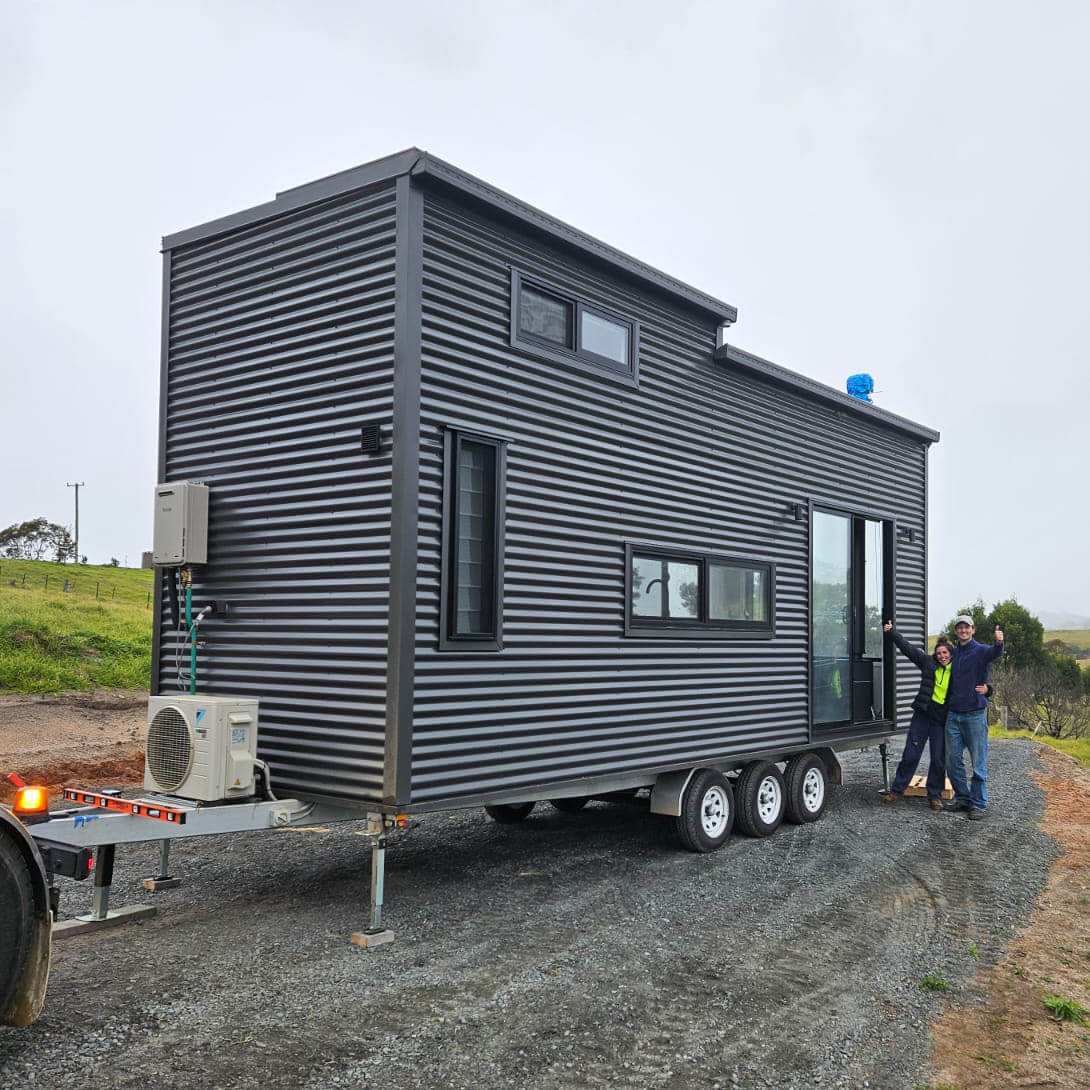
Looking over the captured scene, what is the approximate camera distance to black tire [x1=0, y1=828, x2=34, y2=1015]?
4.09 metres

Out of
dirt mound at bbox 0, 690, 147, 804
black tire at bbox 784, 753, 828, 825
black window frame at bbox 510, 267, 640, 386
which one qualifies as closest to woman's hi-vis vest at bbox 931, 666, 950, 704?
black tire at bbox 784, 753, 828, 825

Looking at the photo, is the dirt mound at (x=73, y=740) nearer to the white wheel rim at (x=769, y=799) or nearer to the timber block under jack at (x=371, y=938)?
the timber block under jack at (x=371, y=938)

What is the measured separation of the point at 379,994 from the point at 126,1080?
51.5 inches

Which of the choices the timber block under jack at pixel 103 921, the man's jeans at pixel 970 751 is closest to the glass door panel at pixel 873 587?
the man's jeans at pixel 970 751

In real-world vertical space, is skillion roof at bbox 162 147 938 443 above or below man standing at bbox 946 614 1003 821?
above

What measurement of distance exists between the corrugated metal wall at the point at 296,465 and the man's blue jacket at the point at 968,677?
7.01m

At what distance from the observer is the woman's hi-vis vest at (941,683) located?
1086 cm

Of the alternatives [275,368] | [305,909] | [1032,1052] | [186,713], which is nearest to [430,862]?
[305,909]

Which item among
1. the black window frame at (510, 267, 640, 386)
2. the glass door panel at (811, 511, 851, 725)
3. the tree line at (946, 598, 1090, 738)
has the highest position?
the black window frame at (510, 267, 640, 386)

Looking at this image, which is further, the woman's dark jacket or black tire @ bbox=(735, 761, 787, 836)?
the woman's dark jacket

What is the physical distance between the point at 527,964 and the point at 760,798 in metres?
4.21

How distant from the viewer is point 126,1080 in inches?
159

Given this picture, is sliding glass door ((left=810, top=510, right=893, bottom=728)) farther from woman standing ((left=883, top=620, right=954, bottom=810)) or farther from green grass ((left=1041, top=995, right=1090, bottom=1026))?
green grass ((left=1041, top=995, right=1090, bottom=1026))

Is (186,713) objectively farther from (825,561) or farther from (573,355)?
(825,561)
